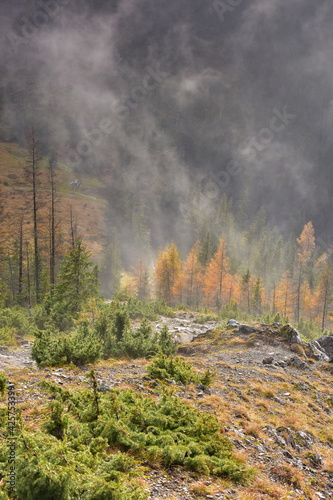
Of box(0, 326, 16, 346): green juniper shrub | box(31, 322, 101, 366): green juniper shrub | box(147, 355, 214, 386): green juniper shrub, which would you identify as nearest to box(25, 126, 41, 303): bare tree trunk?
box(0, 326, 16, 346): green juniper shrub

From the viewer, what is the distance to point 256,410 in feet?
30.3

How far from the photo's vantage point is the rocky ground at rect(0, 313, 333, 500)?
483 cm

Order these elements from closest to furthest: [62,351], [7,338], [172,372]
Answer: [172,372] < [62,351] < [7,338]

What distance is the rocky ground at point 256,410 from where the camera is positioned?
483cm

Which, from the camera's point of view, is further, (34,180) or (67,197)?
(67,197)

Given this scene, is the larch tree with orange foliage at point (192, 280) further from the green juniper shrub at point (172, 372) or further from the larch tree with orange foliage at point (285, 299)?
the green juniper shrub at point (172, 372)

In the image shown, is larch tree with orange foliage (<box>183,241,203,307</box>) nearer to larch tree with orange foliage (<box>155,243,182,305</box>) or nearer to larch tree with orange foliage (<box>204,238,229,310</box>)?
larch tree with orange foliage (<box>204,238,229,310</box>)

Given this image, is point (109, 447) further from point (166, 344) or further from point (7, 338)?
point (7, 338)

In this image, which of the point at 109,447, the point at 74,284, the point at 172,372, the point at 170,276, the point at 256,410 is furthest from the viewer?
the point at 170,276

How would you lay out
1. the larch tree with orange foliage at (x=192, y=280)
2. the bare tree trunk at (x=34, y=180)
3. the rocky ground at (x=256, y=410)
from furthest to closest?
the larch tree with orange foliage at (x=192, y=280)
the bare tree trunk at (x=34, y=180)
the rocky ground at (x=256, y=410)

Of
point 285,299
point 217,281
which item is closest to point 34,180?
point 217,281

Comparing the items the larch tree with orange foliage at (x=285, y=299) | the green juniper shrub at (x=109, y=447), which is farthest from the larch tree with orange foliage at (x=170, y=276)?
the green juniper shrub at (x=109, y=447)

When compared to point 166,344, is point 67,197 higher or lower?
higher

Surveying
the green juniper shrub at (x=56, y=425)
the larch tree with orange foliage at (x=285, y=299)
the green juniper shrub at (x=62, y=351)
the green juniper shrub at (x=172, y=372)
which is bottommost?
the larch tree with orange foliage at (x=285, y=299)
